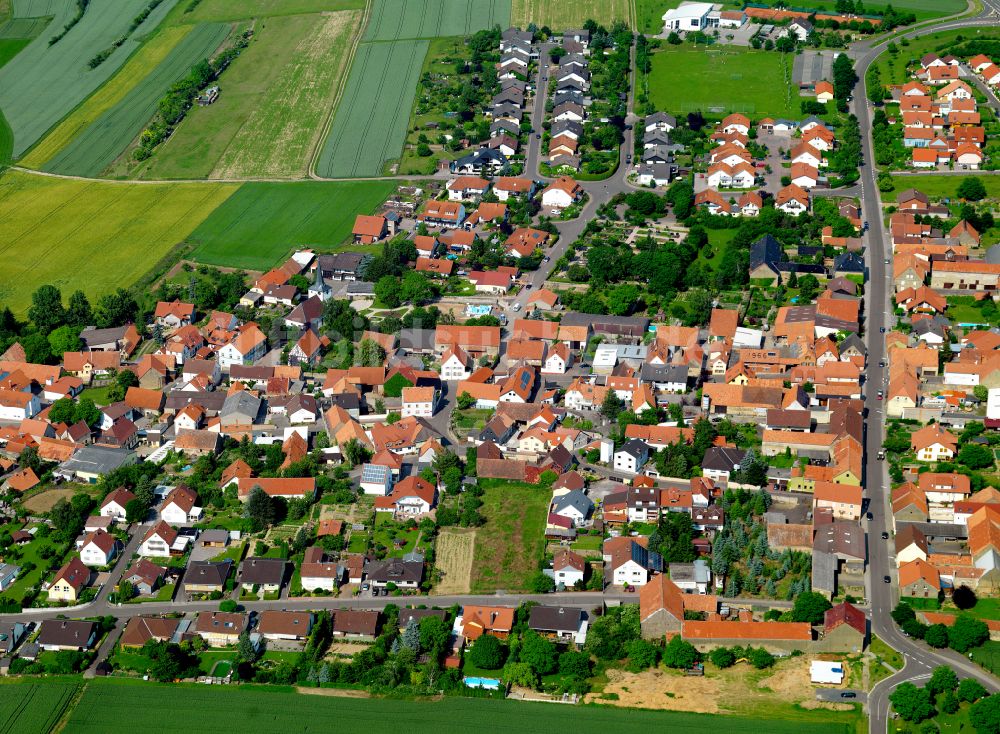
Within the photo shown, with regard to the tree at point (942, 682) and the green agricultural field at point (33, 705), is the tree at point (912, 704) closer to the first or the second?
the tree at point (942, 682)

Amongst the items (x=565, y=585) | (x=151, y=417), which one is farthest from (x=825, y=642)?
(x=151, y=417)

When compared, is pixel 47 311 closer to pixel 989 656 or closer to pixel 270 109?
pixel 270 109

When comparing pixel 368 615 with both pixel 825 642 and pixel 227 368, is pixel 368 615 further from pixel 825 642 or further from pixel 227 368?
pixel 227 368

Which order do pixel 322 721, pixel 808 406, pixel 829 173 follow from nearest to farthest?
1. pixel 322 721
2. pixel 808 406
3. pixel 829 173

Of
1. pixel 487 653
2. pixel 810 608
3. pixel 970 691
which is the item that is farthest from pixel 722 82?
pixel 970 691

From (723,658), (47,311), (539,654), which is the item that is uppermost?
(47,311)

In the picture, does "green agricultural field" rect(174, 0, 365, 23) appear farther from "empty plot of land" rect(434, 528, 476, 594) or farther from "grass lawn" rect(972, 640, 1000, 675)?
"grass lawn" rect(972, 640, 1000, 675)
